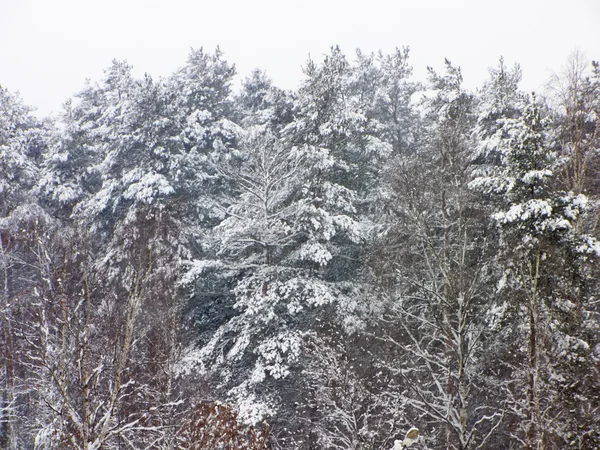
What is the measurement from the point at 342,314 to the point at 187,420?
19.0ft

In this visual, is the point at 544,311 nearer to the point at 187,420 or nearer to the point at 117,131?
the point at 187,420

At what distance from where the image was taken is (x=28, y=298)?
17.4m

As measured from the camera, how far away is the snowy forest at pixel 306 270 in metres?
9.82

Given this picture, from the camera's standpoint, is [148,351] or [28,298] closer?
[148,351]

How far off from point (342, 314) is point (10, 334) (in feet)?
42.4

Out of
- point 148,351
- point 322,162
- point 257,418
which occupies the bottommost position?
point 257,418

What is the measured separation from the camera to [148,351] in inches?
516

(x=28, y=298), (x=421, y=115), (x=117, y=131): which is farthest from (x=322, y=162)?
(x=421, y=115)

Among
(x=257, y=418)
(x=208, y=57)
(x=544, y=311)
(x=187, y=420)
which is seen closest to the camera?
(x=544, y=311)

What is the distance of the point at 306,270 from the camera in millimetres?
15586

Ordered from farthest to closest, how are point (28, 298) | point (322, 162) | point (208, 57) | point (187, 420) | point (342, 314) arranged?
point (208, 57) → point (28, 298) → point (322, 162) → point (342, 314) → point (187, 420)

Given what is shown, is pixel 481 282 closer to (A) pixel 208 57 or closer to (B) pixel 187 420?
(B) pixel 187 420

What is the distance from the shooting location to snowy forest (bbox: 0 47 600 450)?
982 cm

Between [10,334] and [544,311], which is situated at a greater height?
[544,311]
